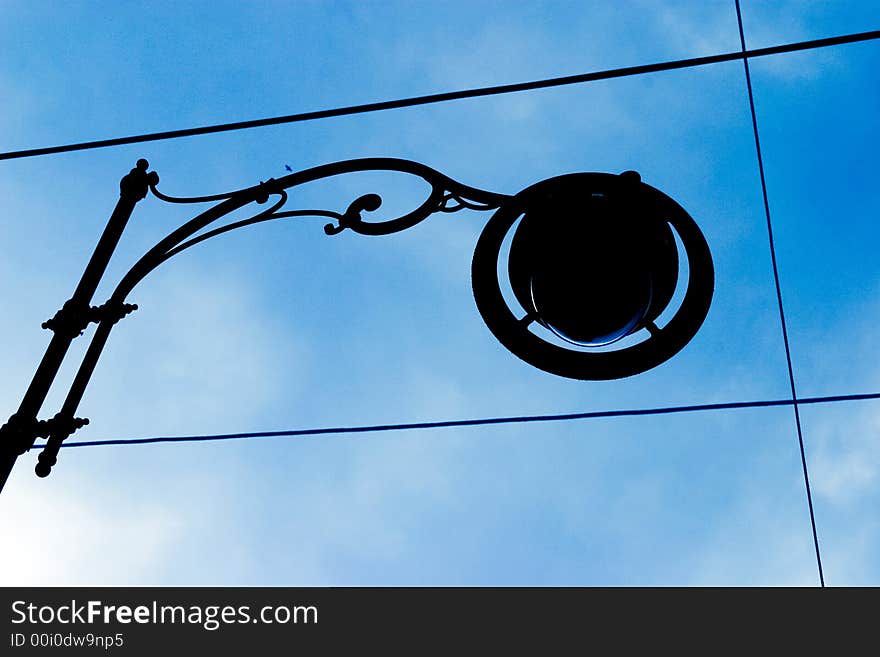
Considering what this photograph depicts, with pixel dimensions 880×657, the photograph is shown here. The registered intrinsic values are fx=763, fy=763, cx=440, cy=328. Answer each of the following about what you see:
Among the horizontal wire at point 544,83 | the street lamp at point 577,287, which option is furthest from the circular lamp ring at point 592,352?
the horizontal wire at point 544,83

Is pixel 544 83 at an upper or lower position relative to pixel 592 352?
upper

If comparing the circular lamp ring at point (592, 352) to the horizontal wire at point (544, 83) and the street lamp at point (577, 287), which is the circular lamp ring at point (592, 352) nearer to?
the street lamp at point (577, 287)

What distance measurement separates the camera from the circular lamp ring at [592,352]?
2395 millimetres

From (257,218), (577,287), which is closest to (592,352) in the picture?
(577,287)

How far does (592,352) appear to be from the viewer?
95.7 inches

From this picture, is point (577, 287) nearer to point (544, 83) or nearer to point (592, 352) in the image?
point (592, 352)

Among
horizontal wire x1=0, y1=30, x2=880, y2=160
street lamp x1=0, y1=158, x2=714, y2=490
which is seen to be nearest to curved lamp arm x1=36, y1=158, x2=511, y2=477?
street lamp x1=0, y1=158, x2=714, y2=490

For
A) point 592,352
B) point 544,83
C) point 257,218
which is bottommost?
point 592,352

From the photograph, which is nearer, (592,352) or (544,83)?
(592,352)

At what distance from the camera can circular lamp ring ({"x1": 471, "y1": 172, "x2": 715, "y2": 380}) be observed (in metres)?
2.39

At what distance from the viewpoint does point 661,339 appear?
7.87ft
